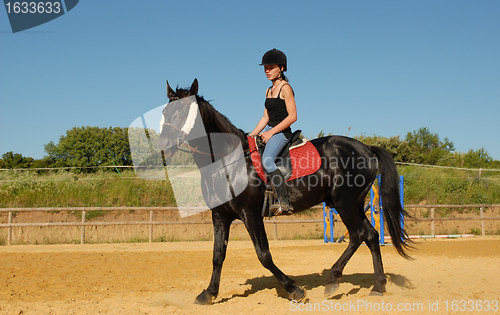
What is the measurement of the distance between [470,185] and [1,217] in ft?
70.9

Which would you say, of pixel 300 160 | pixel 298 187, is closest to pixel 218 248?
pixel 298 187

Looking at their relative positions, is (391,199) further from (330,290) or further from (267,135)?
(267,135)

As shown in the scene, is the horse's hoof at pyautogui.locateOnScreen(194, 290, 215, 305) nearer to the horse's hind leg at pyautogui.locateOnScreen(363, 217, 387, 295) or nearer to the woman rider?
the woman rider

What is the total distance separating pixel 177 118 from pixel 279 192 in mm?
1486

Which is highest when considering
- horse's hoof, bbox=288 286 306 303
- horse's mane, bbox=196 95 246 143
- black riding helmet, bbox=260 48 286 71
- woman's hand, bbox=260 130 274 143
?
black riding helmet, bbox=260 48 286 71

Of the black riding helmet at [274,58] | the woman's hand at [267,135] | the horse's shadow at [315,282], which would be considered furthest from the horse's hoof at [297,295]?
the black riding helmet at [274,58]

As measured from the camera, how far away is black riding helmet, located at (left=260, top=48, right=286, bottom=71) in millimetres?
4438

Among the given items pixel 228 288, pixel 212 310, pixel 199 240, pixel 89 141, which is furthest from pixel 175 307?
pixel 89 141

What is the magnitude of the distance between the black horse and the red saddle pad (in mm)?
65

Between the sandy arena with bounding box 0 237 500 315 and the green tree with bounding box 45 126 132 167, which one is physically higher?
the green tree with bounding box 45 126 132 167

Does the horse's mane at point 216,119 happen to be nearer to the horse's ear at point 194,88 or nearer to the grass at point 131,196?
the horse's ear at point 194,88

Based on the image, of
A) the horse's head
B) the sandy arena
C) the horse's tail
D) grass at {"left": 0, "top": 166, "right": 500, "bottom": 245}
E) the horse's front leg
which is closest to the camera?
the horse's head

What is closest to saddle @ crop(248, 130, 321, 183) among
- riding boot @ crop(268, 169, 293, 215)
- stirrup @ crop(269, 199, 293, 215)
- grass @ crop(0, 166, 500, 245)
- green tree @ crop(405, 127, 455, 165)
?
riding boot @ crop(268, 169, 293, 215)

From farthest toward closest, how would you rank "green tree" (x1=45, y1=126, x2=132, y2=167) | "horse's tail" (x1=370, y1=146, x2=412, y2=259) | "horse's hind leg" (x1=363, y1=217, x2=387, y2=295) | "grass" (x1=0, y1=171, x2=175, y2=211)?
"green tree" (x1=45, y1=126, x2=132, y2=167), "grass" (x1=0, y1=171, x2=175, y2=211), "horse's tail" (x1=370, y1=146, x2=412, y2=259), "horse's hind leg" (x1=363, y1=217, x2=387, y2=295)
